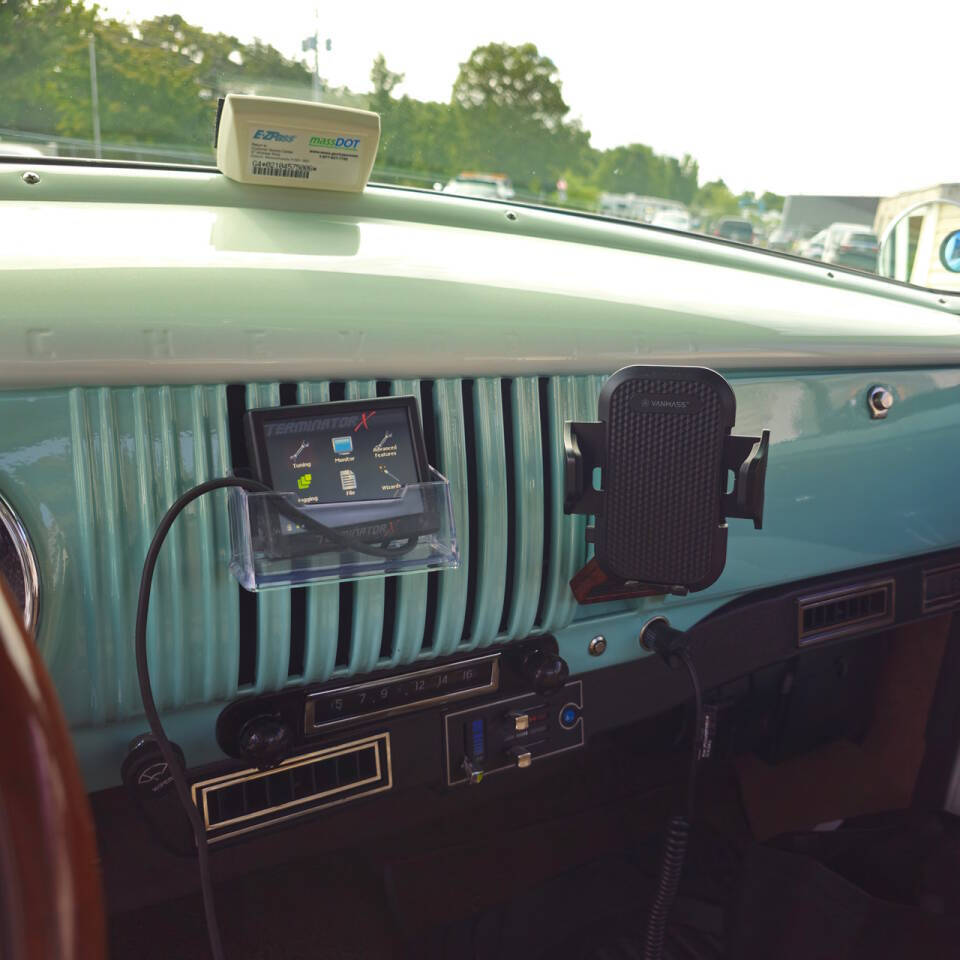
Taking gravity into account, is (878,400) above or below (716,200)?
below

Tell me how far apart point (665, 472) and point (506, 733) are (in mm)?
444

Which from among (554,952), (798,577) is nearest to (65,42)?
(798,577)

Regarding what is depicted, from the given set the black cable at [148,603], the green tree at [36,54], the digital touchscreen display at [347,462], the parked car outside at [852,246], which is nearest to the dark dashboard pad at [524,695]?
the black cable at [148,603]

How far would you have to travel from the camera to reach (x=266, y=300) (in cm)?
95

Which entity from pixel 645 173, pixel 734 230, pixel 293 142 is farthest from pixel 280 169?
pixel 734 230

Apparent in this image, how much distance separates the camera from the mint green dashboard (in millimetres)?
886

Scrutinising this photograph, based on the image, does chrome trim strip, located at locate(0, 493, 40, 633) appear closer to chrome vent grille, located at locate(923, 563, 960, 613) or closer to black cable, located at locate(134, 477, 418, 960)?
black cable, located at locate(134, 477, 418, 960)

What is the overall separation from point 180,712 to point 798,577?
0.99 meters

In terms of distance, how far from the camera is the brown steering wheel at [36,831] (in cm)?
39

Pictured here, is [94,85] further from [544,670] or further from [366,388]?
[544,670]

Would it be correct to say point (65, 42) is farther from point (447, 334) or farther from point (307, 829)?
point (307, 829)

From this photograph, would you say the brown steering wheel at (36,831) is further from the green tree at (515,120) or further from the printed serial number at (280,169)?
the green tree at (515,120)

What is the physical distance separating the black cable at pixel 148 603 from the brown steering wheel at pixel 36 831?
1.53ft

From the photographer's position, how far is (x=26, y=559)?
87 cm
